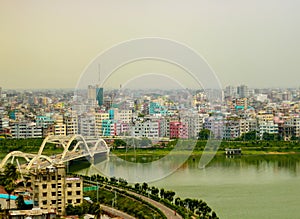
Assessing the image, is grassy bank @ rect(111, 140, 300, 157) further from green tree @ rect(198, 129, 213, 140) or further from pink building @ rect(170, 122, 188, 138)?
pink building @ rect(170, 122, 188, 138)

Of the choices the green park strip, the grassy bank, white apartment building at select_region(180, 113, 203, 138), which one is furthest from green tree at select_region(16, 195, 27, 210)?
white apartment building at select_region(180, 113, 203, 138)

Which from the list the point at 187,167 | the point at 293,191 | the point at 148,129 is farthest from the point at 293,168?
the point at 148,129

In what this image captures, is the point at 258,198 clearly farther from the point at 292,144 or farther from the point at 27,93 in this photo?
the point at 27,93

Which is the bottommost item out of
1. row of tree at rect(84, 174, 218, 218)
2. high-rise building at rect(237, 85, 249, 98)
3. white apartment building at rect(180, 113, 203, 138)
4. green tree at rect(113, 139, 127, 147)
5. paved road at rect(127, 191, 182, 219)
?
paved road at rect(127, 191, 182, 219)

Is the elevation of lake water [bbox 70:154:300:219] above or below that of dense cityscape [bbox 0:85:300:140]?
below

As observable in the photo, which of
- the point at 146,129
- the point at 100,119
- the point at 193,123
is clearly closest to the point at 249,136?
the point at 193,123

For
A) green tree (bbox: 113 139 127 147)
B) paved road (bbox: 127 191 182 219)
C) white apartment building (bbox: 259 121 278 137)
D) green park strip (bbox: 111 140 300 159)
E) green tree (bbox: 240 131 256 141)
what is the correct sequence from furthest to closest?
white apartment building (bbox: 259 121 278 137) → green tree (bbox: 240 131 256 141) → green tree (bbox: 113 139 127 147) → green park strip (bbox: 111 140 300 159) → paved road (bbox: 127 191 182 219)

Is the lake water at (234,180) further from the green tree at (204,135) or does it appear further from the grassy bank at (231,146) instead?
the green tree at (204,135)
